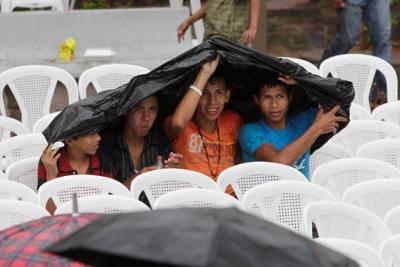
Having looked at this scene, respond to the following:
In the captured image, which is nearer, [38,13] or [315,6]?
[38,13]

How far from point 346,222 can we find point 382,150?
124cm

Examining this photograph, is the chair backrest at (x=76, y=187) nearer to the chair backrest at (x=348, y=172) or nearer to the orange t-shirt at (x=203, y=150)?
the orange t-shirt at (x=203, y=150)

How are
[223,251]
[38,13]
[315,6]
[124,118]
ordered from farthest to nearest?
[315,6] → [38,13] → [124,118] → [223,251]

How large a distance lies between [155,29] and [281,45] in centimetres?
236

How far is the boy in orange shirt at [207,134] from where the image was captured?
574 centimetres

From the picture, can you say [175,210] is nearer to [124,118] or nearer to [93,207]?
[93,207]

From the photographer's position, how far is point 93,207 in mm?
4766

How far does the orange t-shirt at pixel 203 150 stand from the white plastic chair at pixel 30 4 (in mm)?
4217

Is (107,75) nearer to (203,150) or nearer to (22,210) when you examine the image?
(203,150)

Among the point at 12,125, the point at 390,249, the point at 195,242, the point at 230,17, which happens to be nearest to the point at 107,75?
the point at 12,125

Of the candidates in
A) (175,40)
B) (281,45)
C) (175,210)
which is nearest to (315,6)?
(281,45)

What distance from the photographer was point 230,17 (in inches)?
318

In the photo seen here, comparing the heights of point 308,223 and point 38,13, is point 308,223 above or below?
below

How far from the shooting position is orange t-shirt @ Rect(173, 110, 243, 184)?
5.78 m
